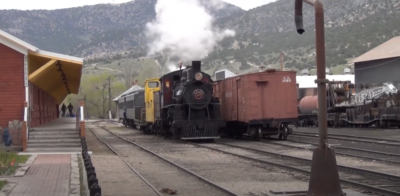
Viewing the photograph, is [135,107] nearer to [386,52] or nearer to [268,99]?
[268,99]

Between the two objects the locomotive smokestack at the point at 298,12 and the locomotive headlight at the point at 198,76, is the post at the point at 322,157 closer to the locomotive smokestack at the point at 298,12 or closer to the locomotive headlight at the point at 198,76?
the locomotive smokestack at the point at 298,12

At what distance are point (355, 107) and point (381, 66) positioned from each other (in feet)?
45.9

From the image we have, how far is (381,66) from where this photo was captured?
52.6 metres

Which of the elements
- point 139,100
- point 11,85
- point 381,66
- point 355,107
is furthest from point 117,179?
point 381,66

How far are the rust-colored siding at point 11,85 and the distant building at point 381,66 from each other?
35.6 meters

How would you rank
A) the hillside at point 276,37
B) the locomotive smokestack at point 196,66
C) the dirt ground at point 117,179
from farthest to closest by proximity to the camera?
the hillside at point 276,37, the locomotive smokestack at point 196,66, the dirt ground at point 117,179

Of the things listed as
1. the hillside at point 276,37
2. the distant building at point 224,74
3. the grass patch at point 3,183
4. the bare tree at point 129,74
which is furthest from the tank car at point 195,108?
the bare tree at point 129,74

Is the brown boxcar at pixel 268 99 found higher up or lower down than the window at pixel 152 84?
lower down

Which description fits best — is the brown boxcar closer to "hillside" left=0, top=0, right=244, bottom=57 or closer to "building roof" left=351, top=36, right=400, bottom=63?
"building roof" left=351, top=36, right=400, bottom=63

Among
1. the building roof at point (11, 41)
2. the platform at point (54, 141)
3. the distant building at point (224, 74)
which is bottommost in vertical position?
the platform at point (54, 141)

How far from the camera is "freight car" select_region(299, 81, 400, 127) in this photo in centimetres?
3734

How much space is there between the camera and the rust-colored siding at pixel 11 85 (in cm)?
2286

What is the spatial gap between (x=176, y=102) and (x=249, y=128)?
3748mm

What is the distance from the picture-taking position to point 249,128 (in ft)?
90.4
